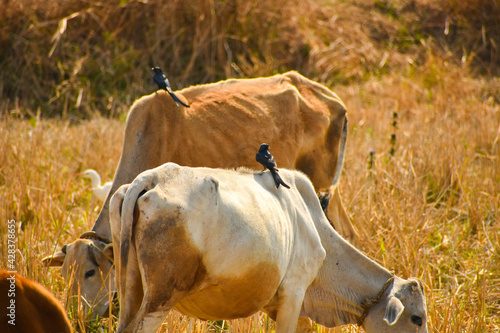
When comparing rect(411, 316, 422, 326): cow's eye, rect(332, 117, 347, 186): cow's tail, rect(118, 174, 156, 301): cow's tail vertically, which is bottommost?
rect(332, 117, 347, 186): cow's tail

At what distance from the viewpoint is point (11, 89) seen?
9117mm

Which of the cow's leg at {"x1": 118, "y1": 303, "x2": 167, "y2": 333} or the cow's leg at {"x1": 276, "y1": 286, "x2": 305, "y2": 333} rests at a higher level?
the cow's leg at {"x1": 118, "y1": 303, "x2": 167, "y2": 333}

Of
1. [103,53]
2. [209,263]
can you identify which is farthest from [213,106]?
[103,53]

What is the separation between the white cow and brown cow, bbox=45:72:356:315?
1192 millimetres

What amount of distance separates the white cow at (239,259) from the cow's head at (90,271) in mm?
898

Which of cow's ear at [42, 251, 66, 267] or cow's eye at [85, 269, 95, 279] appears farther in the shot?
cow's ear at [42, 251, 66, 267]

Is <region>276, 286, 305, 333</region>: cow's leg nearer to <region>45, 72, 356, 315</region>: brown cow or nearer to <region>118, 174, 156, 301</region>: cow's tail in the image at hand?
<region>118, 174, 156, 301</region>: cow's tail

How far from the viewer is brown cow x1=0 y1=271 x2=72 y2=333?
5.71 feet

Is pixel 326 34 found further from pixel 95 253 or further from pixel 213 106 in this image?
pixel 95 253

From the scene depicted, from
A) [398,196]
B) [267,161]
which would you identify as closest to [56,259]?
[267,161]

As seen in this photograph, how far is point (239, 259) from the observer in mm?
2330

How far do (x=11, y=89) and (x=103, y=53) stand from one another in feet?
5.06

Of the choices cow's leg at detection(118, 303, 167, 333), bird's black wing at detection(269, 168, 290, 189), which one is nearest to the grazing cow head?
bird's black wing at detection(269, 168, 290, 189)

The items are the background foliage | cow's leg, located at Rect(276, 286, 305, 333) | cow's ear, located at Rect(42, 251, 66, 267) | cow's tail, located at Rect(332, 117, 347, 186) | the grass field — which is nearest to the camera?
cow's leg, located at Rect(276, 286, 305, 333)
